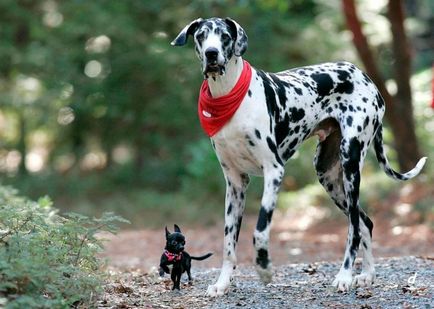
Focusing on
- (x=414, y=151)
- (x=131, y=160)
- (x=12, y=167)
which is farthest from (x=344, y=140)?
(x=12, y=167)

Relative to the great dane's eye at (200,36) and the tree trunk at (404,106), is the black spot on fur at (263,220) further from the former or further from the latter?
the tree trunk at (404,106)

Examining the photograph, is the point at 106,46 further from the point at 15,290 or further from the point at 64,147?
the point at 15,290

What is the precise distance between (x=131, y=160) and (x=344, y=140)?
57.5 ft

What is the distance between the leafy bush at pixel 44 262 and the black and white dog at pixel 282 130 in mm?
1165

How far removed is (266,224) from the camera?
22.2 feet

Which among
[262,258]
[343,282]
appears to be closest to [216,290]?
[262,258]

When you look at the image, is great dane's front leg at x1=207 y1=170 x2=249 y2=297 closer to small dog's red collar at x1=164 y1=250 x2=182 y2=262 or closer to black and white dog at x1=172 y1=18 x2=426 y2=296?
black and white dog at x1=172 y1=18 x2=426 y2=296

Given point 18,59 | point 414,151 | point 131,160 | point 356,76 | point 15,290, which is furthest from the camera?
point 131,160

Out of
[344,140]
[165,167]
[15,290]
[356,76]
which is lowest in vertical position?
[15,290]

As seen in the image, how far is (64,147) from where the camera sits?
24.8 m

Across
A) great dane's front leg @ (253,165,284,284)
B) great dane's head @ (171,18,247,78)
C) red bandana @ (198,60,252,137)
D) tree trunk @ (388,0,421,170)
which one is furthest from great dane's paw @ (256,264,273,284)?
tree trunk @ (388,0,421,170)

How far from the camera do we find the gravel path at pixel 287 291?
6707mm

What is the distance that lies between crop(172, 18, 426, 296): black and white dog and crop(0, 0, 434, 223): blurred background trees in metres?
9.54

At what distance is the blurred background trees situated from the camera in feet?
62.8
